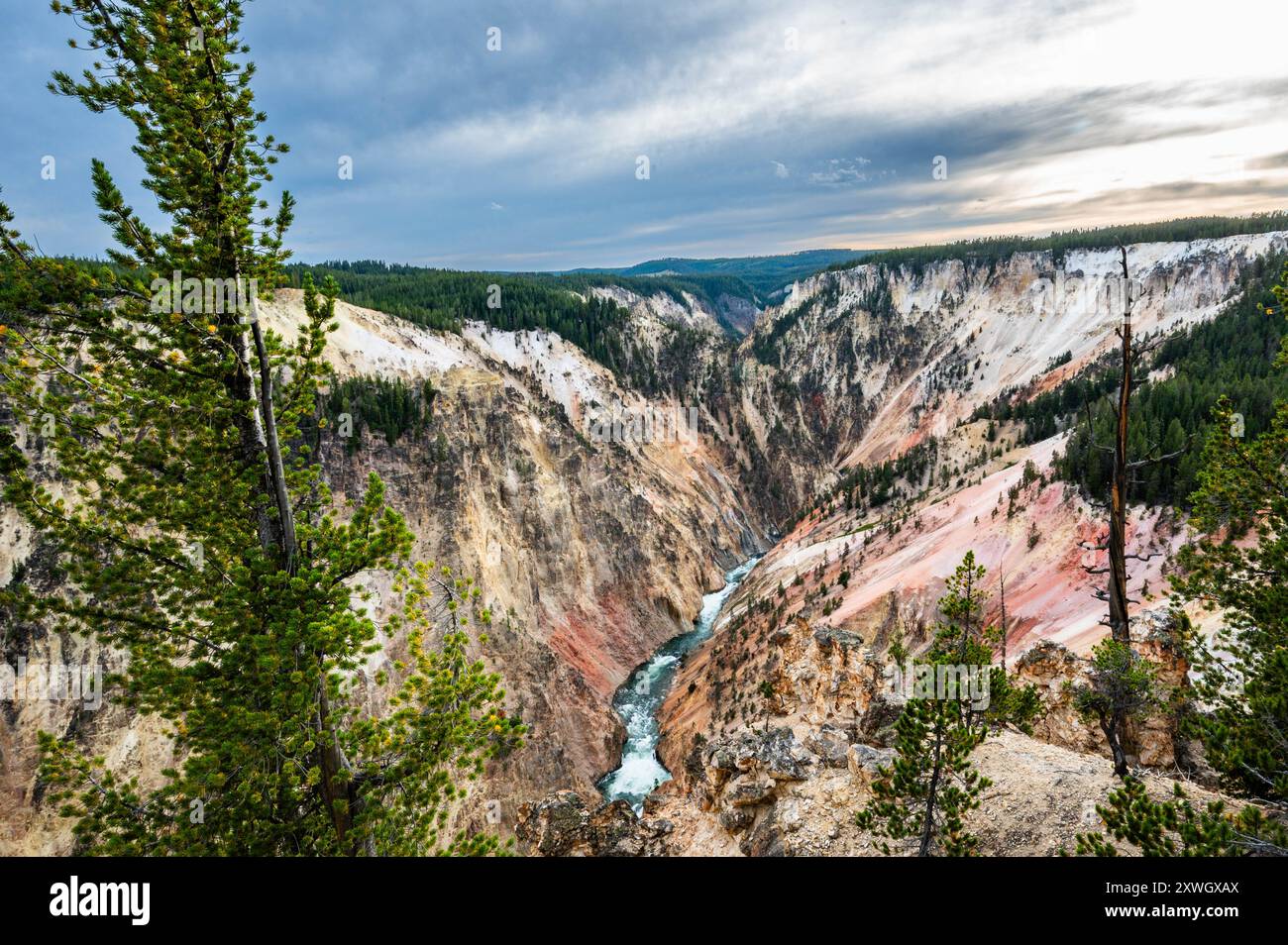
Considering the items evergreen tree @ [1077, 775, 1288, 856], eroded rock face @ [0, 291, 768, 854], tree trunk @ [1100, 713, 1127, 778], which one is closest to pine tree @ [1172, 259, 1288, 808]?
tree trunk @ [1100, 713, 1127, 778]

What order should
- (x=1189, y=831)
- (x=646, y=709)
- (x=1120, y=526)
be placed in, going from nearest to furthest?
(x=1189, y=831), (x=1120, y=526), (x=646, y=709)

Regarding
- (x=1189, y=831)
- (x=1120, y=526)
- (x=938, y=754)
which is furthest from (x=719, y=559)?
(x=1189, y=831)

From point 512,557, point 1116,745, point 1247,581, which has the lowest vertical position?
point 512,557

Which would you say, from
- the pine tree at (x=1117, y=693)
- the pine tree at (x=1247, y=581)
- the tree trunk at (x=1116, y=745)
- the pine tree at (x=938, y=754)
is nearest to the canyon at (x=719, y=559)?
the tree trunk at (x=1116, y=745)

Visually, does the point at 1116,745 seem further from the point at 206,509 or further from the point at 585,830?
the point at 206,509

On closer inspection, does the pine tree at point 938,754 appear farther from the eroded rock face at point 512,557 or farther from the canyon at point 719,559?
the eroded rock face at point 512,557

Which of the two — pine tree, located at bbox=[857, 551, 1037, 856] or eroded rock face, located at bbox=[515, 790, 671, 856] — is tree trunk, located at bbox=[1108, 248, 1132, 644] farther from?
eroded rock face, located at bbox=[515, 790, 671, 856]

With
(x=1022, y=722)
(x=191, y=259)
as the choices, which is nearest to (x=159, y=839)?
(x=191, y=259)
